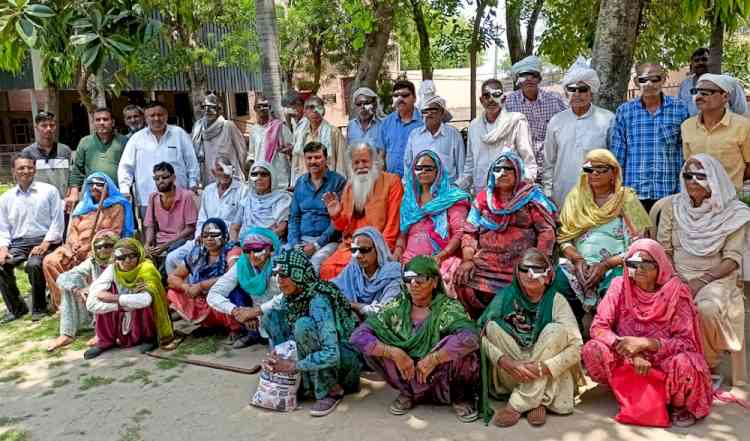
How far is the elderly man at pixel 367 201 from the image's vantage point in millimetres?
5418

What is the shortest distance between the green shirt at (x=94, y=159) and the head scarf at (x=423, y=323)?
166 inches

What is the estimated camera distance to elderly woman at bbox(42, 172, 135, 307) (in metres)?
6.38

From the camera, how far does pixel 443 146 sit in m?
5.80

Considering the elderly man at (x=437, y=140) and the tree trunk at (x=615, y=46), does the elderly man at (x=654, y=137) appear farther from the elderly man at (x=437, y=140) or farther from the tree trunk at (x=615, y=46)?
the elderly man at (x=437, y=140)

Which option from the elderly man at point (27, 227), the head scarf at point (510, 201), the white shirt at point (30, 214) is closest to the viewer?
the head scarf at point (510, 201)

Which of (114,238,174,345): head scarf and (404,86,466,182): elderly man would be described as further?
(404,86,466,182): elderly man

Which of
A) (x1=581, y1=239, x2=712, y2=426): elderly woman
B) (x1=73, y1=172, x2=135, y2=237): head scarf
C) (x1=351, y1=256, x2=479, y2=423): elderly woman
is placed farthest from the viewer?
(x1=73, y1=172, x2=135, y2=237): head scarf

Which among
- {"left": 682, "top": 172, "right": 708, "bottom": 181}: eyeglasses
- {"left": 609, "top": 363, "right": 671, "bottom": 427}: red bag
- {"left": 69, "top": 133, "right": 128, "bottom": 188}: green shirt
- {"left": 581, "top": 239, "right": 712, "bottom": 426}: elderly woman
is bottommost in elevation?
{"left": 609, "top": 363, "right": 671, "bottom": 427}: red bag

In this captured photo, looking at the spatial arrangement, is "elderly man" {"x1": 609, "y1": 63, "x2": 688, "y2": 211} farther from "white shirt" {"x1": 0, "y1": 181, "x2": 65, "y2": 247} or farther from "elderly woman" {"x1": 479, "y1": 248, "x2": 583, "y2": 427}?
"white shirt" {"x1": 0, "y1": 181, "x2": 65, "y2": 247}

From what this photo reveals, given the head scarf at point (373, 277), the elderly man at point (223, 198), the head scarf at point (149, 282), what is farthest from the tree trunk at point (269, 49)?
the head scarf at point (373, 277)

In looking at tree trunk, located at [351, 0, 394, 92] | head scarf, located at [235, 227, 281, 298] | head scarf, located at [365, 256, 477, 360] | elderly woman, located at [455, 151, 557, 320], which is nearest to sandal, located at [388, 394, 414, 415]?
head scarf, located at [365, 256, 477, 360]

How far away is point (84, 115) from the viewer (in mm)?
22781

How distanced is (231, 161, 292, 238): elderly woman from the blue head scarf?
1.33 meters

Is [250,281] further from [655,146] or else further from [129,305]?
[655,146]
